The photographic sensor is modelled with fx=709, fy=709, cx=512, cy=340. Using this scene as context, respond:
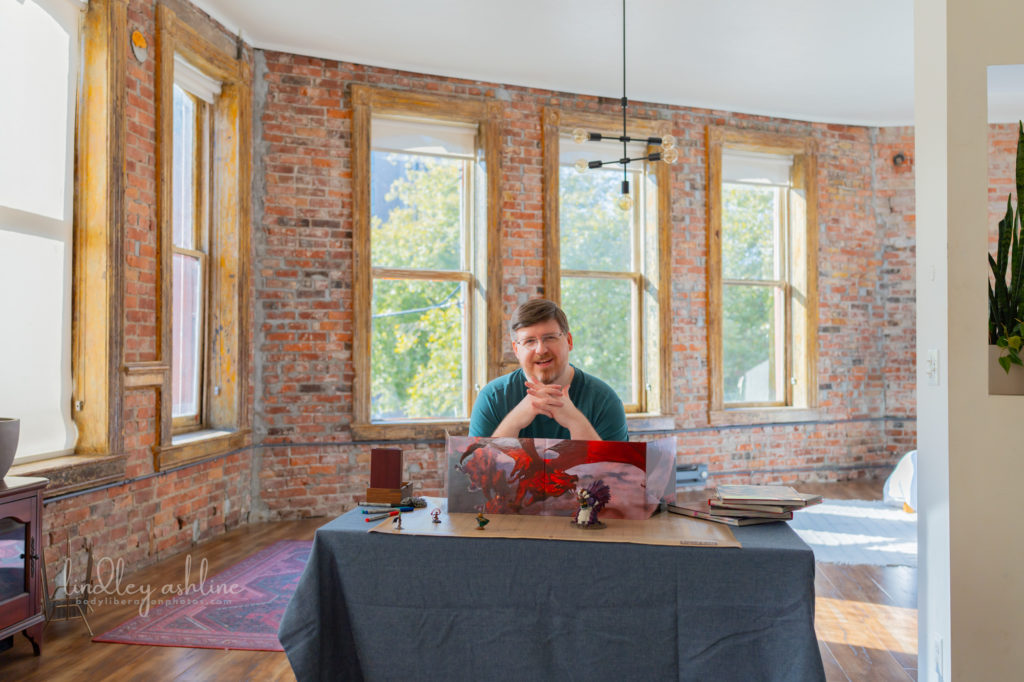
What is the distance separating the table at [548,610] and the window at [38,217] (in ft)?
7.60

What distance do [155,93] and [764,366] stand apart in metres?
6.03

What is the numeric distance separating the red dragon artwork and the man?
0.33 metres

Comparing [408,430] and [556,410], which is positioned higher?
[556,410]

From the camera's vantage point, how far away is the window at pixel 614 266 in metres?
6.66

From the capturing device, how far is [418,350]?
240 inches

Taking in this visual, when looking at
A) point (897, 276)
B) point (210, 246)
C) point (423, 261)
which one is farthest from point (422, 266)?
point (897, 276)

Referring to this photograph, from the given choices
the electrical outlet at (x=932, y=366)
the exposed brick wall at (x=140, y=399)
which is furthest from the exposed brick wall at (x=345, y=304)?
the electrical outlet at (x=932, y=366)

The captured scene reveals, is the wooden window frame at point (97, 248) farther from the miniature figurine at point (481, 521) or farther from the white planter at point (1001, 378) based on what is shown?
the white planter at point (1001, 378)

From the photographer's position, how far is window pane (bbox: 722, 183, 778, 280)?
730 cm

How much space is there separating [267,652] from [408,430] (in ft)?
9.32

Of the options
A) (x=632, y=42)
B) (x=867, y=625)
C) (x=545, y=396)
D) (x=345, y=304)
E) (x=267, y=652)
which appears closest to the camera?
(x=545, y=396)

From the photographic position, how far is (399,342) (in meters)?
6.04

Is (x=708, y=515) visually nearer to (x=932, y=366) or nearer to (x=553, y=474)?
(x=553, y=474)

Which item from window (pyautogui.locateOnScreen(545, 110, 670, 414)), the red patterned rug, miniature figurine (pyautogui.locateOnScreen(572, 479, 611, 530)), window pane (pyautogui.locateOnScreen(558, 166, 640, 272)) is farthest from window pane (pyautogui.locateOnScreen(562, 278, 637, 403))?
miniature figurine (pyautogui.locateOnScreen(572, 479, 611, 530))
